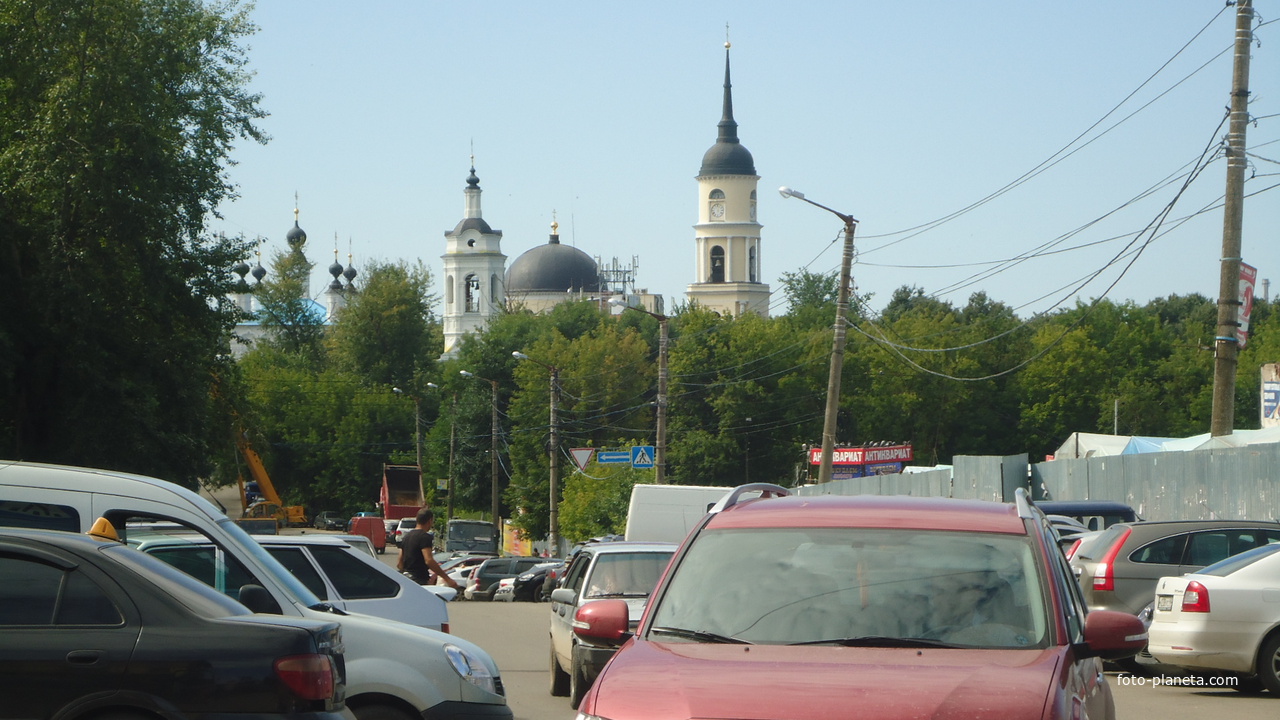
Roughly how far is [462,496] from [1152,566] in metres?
73.0

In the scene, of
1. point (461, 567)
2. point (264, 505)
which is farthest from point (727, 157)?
point (461, 567)

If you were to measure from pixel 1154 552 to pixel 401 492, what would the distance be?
5887cm

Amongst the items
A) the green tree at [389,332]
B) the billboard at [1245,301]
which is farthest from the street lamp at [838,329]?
the green tree at [389,332]

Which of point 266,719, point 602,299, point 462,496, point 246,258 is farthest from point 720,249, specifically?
point 266,719

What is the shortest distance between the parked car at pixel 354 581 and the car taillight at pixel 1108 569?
7.13m

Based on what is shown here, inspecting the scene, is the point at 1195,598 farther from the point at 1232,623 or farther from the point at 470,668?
the point at 470,668

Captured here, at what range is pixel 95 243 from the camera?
28656 mm

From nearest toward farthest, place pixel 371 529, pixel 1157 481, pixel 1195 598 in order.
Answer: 1. pixel 1195 598
2. pixel 1157 481
3. pixel 371 529

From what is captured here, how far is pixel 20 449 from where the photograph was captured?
28922 millimetres

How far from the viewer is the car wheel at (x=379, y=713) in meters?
7.66

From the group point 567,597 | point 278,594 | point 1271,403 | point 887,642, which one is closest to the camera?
point 887,642

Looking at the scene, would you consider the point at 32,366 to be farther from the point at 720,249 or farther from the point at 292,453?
the point at 720,249

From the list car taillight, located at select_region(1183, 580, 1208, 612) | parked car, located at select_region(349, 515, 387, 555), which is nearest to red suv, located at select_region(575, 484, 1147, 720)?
car taillight, located at select_region(1183, 580, 1208, 612)

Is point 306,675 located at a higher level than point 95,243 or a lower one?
lower
